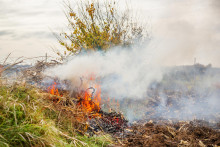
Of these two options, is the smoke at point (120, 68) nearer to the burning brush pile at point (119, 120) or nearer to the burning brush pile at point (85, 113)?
the burning brush pile at point (119, 120)

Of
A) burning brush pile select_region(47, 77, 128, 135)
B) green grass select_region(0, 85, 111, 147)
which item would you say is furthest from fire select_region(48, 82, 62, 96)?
green grass select_region(0, 85, 111, 147)

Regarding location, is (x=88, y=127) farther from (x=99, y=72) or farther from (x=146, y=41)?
(x=146, y=41)

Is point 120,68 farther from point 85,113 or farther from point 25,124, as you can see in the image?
point 25,124

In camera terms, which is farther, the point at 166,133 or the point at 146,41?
the point at 146,41

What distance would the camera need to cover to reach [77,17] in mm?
10602

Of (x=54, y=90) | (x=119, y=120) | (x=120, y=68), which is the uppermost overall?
(x=120, y=68)

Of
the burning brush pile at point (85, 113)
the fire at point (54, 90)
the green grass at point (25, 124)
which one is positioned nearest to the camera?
the green grass at point (25, 124)

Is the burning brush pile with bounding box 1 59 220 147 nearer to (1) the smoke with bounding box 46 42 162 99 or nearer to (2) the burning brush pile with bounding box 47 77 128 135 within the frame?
(2) the burning brush pile with bounding box 47 77 128 135

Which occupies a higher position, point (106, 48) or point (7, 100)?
point (106, 48)

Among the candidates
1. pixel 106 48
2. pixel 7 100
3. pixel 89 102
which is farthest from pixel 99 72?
pixel 7 100

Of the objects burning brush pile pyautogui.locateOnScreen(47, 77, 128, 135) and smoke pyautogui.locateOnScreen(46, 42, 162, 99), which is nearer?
burning brush pile pyautogui.locateOnScreen(47, 77, 128, 135)

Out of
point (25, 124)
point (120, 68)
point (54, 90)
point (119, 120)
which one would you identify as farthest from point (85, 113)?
point (120, 68)

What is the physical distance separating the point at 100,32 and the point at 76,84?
4133 mm

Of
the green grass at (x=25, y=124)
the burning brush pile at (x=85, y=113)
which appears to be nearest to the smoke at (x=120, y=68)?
the burning brush pile at (x=85, y=113)
